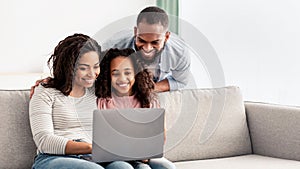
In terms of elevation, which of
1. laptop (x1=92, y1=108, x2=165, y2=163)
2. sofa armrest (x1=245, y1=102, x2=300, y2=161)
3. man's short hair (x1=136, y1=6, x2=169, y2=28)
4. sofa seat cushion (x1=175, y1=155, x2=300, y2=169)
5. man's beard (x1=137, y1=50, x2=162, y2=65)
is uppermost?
man's short hair (x1=136, y1=6, x2=169, y2=28)

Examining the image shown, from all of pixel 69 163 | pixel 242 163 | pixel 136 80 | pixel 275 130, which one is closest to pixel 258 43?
pixel 275 130

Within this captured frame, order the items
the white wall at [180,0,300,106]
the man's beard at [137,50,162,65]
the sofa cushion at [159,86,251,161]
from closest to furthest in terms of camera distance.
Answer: the man's beard at [137,50,162,65]
the sofa cushion at [159,86,251,161]
the white wall at [180,0,300,106]

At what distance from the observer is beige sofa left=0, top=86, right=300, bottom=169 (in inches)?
90.4

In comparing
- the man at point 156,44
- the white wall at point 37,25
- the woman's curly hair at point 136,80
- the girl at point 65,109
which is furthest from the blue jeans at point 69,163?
the white wall at point 37,25

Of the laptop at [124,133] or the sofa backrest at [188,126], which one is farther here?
the sofa backrest at [188,126]

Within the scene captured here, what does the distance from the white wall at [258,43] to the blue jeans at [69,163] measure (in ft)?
5.45

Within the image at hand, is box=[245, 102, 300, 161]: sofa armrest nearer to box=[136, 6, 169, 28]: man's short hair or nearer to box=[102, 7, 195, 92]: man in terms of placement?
box=[102, 7, 195, 92]: man

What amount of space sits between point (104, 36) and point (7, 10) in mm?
2115

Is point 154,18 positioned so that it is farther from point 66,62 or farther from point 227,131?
point 227,131

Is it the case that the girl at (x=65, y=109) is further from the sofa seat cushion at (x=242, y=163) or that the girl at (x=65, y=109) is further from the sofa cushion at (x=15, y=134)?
the sofa seat cushion at (x=242, y=163)

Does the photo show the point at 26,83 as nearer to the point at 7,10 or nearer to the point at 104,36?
the point at 7,10

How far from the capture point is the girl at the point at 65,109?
1.92 metres

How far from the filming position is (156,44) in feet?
5.85

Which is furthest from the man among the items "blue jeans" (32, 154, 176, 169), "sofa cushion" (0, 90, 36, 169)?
"sofa cushion" (0, 90, 36, 169)
